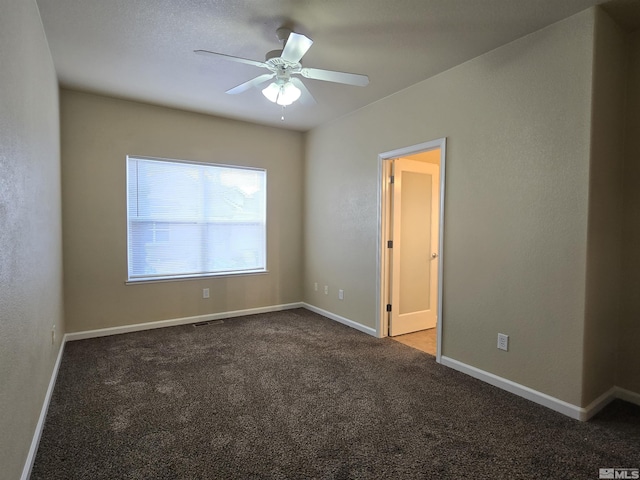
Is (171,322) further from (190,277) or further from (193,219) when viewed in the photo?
(193,219)

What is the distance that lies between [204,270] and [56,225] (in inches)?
68.1

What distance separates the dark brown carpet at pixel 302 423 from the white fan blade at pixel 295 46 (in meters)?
2.35

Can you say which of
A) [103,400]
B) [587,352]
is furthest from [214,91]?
[587,352]

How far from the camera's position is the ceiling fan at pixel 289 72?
2.18m

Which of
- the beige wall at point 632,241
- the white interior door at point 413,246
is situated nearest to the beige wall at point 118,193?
the white interior door at point 413,246

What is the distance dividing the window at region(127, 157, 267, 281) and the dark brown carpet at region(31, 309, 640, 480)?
4.15 feet

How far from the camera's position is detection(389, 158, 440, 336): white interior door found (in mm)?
4031

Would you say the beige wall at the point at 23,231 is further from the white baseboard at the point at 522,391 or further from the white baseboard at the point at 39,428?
the white baseboard at the point at 522,391

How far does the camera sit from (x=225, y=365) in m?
3.14

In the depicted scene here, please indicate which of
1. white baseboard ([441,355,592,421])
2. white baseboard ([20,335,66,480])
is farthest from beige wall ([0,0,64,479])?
white baseboard ([441,355,592,421])

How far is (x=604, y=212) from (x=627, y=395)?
134cm

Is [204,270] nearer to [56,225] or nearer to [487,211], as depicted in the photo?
[56,225]

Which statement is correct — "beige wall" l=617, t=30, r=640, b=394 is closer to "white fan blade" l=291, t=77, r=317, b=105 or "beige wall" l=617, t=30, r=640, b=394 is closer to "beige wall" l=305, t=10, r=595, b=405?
"beige wall" l=305, t=10, r=595, b=405

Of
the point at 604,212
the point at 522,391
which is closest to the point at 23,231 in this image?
the point at 522,391
